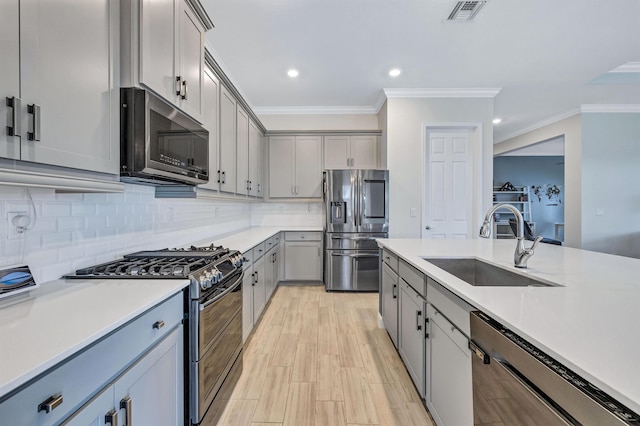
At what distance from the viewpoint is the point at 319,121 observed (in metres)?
4.77

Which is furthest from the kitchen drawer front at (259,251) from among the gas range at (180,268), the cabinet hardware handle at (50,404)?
the cabinet hardware handle at (50,404)

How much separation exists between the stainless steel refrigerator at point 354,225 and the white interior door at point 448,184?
72 centimetres

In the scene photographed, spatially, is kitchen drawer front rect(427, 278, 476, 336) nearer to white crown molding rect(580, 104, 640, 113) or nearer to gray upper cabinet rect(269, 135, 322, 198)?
gray upper cabinet rect(269, 135, 322, 198)

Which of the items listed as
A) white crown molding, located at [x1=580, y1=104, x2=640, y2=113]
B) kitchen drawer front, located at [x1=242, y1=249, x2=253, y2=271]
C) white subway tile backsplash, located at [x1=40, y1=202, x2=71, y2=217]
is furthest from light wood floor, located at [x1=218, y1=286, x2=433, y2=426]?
white crown molding, located at [x1=580, y1=104, x2=640, y2=113]

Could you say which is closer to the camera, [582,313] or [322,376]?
[582,313]

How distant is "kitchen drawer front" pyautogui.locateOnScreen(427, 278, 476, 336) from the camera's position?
117cm

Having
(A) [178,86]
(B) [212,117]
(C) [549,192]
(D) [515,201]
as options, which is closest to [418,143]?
(B) [212,117]

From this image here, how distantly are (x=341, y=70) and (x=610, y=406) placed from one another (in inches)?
141

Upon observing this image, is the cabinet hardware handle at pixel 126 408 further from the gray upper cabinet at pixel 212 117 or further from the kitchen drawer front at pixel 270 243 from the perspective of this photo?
the kitchen drawer front at pixel 270 243

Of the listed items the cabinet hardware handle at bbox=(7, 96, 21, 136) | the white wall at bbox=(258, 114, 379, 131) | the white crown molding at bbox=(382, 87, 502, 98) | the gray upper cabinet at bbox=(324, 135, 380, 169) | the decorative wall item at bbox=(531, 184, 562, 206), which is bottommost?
the cabinet hardware handle at bbox=(7, 96, 21, 136)

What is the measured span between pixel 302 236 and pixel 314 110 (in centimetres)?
215

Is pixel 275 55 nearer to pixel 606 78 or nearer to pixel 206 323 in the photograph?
pixel 206 323

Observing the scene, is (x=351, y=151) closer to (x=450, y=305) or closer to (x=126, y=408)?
(x=450, y=305)

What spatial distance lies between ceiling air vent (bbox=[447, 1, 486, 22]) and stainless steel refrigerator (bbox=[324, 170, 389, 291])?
6.17 ft
